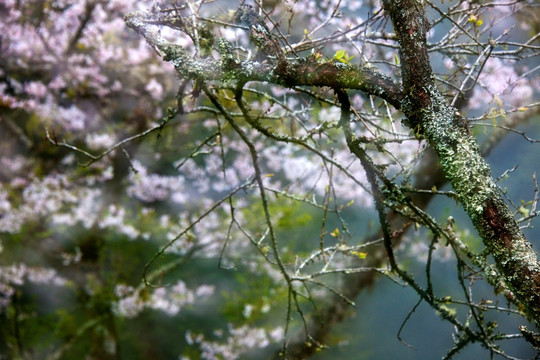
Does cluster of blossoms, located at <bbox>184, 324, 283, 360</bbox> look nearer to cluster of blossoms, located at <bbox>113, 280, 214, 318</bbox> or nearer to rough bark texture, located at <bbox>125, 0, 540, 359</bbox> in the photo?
cluster of blossoms, located at <bbox>113, 280, 214, 318</bbox>

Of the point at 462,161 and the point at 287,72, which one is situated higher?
the point at 287,72

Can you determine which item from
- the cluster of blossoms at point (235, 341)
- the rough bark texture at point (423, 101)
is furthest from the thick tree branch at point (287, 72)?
the cluster of blossoms at point (235, 341)

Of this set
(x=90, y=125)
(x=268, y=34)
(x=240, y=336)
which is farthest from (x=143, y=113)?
(x=268, y=34)

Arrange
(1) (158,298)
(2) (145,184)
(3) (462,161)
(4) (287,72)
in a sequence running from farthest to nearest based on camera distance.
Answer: (1) (158,298), (2) (145,184), (4) (287,72), (3) (462,161)

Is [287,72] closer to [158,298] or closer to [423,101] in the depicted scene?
[423,101]

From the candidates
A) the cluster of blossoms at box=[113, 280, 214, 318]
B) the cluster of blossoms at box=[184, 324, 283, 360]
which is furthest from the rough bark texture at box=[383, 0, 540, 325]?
the cluster of blossoms at box=[184, 324, 283, 360]

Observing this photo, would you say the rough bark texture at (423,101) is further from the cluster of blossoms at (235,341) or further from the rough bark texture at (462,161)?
the cluster of blossoms at (235,341)

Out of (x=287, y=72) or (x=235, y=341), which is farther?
(x=235, y=341)

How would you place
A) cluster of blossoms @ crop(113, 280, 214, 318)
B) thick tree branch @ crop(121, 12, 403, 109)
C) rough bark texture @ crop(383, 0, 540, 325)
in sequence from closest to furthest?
rough bark texture @ crop(383, 0, 540, 325)
thick tree branch @ crop(121, 12, 403, 109)
cluster of blossoms @ crop(113, 280, 214, 318)

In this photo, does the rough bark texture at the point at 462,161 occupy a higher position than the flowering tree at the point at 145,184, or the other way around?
the flowering tree at the point at 145,184

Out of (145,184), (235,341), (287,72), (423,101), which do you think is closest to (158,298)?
(235,341)
